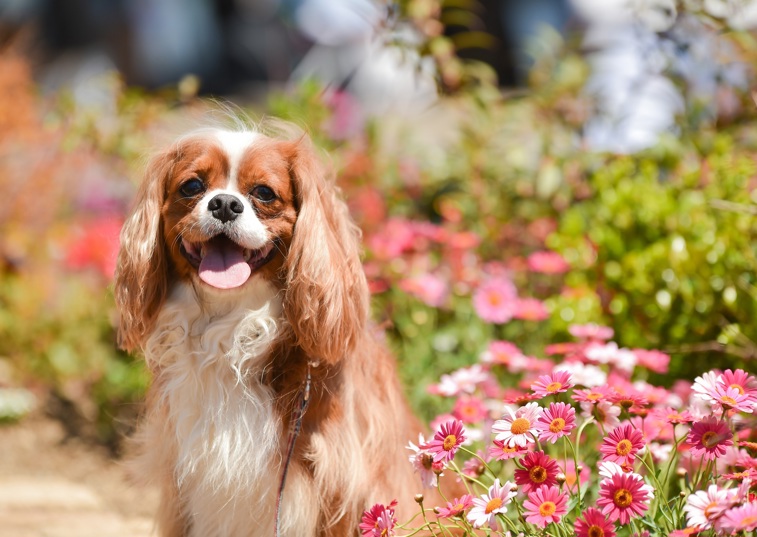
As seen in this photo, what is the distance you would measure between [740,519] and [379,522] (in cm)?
89

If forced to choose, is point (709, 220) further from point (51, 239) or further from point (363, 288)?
point (51, 239)

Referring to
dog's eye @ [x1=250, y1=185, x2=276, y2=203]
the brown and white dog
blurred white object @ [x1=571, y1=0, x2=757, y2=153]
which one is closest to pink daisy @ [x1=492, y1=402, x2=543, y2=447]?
the brown and white dog

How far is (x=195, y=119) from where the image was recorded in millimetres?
3168

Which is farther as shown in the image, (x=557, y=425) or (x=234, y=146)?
(x=234, y=146)

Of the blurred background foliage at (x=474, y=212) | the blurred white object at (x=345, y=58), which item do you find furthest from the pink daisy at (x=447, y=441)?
the blurred white object at (x=345, y=58)

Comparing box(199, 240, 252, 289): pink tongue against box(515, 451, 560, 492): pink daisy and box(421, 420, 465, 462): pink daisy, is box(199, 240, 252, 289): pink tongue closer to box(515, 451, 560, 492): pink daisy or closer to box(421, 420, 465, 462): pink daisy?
box(421, 420, 465, 462): pink daisy

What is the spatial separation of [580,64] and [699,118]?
845mm

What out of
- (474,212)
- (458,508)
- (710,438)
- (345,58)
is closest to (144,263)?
(458,508)

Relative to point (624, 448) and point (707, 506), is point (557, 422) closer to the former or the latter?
point (624, 448)

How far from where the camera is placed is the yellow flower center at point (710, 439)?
2.06 metres

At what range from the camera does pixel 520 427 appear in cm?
216

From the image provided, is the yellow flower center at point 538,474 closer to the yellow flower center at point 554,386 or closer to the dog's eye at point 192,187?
the yellow flower center at point 554,386

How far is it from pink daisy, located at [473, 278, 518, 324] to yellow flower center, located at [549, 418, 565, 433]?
1748 mm

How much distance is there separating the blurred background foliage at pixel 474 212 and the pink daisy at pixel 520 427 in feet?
4.12
